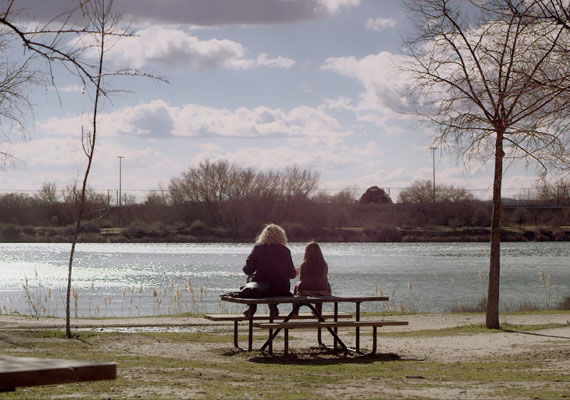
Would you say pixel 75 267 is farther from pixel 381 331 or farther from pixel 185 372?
pixel 185 372

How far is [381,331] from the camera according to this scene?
16141 mm

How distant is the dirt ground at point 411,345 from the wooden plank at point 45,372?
2.91 m

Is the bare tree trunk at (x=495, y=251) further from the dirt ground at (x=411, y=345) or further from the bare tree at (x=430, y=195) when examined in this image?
the bare tree at (x=430, y=195)

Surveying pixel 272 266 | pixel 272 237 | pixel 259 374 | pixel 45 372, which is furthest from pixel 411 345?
pixel 45 372

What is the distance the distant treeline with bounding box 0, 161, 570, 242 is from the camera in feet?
288

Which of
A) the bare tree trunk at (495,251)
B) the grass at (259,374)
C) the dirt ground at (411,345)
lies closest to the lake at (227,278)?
the dirt ground at (411,345)

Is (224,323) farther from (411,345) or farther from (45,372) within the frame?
(45,372)

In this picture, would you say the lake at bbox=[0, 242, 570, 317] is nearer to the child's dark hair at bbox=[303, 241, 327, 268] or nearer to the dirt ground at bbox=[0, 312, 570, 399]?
the dirt ground at bbox=[0, 312, 570, 399]

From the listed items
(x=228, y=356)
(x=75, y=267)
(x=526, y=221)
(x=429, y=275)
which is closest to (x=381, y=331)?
(x=228, y=356)

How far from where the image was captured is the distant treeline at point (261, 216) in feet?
288

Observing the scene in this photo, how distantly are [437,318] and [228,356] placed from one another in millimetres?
8526

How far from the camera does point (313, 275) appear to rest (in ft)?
41.1

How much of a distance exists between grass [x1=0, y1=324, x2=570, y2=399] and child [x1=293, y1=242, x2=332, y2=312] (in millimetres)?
1092

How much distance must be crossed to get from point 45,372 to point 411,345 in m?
9.47
